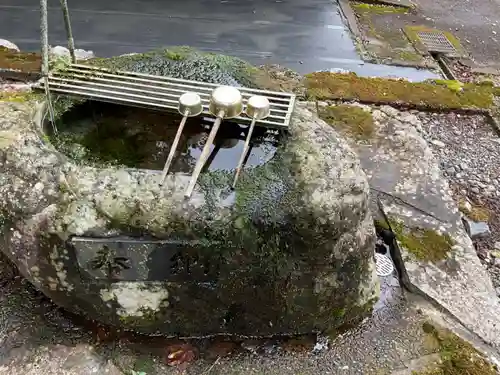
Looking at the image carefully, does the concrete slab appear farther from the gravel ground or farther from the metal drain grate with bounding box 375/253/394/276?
the gravel ground

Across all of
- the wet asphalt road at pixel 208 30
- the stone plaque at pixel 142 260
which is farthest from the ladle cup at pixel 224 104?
the wet asphalt road at pixel 208 30

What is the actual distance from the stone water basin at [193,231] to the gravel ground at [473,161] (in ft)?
5.11

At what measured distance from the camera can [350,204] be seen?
2561mm

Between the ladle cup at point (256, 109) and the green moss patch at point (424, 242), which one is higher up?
the ladle cup at point (256, 109)

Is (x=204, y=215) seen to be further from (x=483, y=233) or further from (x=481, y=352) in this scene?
(x=483, y=233)

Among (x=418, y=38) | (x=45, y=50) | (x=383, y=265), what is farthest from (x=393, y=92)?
(x=45, y=50)

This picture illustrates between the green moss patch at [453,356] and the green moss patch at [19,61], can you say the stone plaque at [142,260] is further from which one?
the green moss patch at [19,61]

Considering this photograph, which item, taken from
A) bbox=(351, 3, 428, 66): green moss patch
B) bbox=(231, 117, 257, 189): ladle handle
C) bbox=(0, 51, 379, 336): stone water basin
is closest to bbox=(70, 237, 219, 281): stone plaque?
bbox=(0, 51, 379, 336): stone water basin

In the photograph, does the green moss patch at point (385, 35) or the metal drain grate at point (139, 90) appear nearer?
the metal drain grate at point (139, 90)

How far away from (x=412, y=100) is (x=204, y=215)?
3.35 m

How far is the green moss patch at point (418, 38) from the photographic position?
6516 millimetres

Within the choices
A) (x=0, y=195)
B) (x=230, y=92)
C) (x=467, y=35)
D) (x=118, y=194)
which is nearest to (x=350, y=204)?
(x=230, y=92)

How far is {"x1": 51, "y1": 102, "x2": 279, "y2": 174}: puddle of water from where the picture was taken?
281 centimetres

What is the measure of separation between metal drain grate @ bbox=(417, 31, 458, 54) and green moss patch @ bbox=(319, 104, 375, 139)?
2377 millimetres
